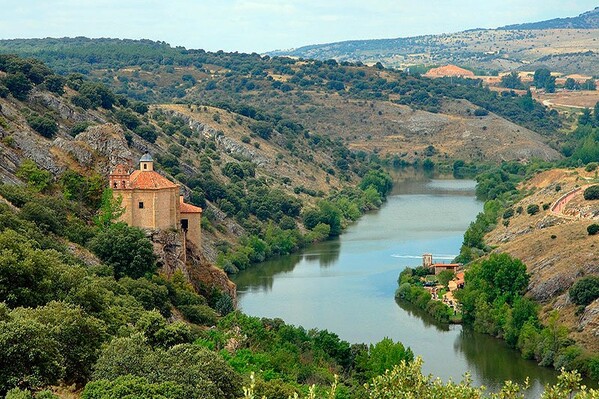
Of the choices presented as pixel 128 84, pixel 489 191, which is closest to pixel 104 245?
pixel 489 191

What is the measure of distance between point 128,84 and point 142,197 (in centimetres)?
10792

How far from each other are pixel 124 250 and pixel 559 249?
26234 mm

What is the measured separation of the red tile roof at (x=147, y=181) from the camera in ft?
168

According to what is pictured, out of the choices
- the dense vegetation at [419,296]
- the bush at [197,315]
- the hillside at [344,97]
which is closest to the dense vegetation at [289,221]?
the dense vegetation at [419,296]

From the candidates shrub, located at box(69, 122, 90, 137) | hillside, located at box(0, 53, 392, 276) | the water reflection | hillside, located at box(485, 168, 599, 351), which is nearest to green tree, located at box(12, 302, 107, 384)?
the water reflection

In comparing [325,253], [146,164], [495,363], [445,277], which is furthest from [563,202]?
[146,164]

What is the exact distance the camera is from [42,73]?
78.1 metres

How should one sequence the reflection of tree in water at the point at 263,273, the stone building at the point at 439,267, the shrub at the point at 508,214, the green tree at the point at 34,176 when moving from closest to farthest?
the green tree at the point at 34,176 → the reflection of tree in water at the point at 263,273 → the stone building at the point at 439,267 → the shrub at the point at 508,214

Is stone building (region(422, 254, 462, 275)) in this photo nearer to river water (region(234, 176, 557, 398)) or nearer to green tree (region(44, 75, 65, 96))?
river water (region(234, 176, 557, 398))

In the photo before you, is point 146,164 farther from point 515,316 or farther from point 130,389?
point 130,389

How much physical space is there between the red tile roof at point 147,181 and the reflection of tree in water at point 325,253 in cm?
2596

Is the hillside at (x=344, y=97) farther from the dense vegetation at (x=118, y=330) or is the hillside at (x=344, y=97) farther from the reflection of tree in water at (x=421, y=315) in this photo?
the dense vegetation at (x=118, y=330)

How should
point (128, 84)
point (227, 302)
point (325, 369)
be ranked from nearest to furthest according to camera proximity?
point (325, 369), point (227, 302), point (128, 84)

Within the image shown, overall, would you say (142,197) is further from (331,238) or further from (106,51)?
(106,51)
